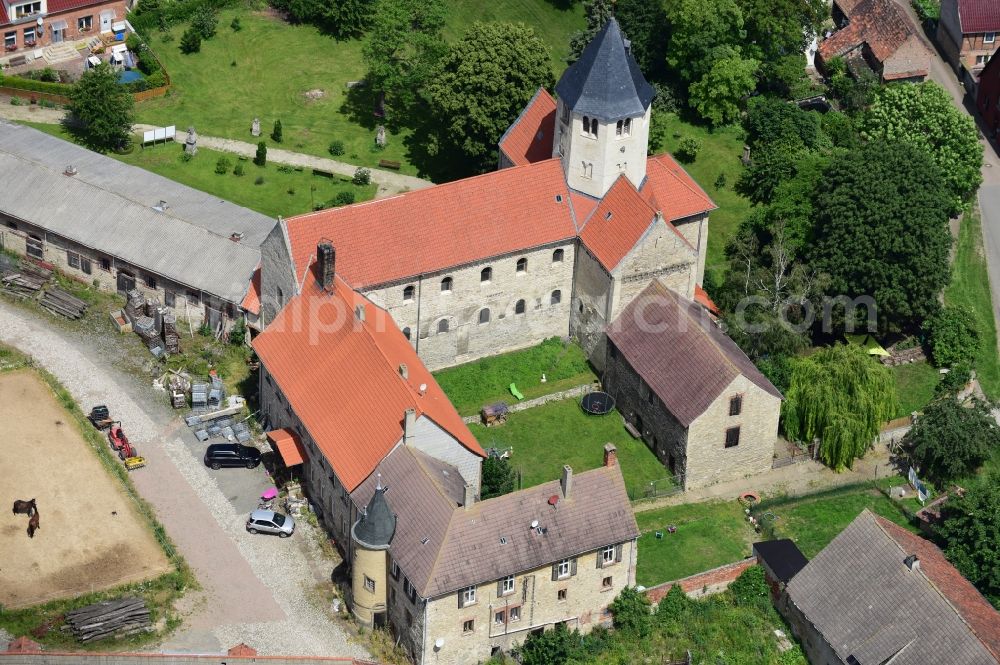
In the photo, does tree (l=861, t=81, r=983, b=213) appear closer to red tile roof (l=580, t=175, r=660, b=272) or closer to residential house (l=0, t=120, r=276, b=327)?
red tile roof (l=580, t=175, r=660, b=272)

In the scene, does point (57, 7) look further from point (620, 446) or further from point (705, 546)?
point (705, 546)

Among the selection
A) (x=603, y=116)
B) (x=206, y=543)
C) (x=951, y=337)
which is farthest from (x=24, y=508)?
(x=951, y=337)

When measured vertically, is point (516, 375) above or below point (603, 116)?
below

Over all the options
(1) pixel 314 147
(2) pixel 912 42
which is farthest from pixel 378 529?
(2) pixel 912 42

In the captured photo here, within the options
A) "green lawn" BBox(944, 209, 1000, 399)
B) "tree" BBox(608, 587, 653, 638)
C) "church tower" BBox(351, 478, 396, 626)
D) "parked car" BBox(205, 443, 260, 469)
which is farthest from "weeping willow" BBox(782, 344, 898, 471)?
"parked car" BBox(205, 443, 260, 469)

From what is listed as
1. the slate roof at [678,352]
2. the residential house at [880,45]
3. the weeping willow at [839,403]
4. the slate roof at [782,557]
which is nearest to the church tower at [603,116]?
the slate roof at [678,352]

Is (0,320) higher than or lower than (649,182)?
lower

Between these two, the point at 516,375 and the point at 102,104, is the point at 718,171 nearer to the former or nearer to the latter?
the point at 516,375
